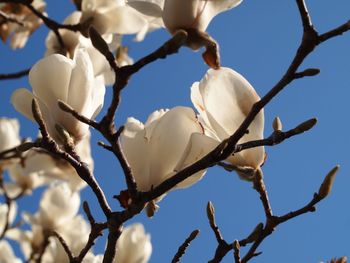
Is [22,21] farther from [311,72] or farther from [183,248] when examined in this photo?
[311,72]

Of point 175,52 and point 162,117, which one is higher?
point 175,52

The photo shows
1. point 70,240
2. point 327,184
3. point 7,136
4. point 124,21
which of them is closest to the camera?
point 327,184

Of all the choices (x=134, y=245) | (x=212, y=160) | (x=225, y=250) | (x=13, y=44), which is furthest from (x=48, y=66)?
(x=13, y=44)

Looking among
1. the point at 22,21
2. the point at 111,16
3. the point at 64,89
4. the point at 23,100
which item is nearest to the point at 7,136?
the point at 22,21

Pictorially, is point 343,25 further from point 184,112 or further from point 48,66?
point 48,66

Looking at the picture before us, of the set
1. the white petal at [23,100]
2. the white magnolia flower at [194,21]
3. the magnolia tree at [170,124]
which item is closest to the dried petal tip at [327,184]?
the magnolia tree at [170,124]
